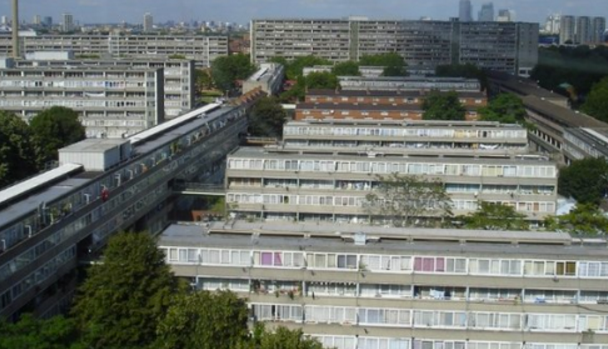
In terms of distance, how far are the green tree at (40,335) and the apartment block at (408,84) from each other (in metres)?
26.7

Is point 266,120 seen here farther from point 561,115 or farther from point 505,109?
point 561,115

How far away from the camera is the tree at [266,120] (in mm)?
27625

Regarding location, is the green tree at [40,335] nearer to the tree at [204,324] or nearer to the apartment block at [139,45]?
the tree at [204,324]

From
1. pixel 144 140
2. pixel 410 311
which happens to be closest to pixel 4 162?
pixel 144 140

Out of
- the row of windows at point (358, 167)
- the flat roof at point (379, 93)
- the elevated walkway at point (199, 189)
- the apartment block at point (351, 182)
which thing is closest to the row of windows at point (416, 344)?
the apartment block at point (351, 182)

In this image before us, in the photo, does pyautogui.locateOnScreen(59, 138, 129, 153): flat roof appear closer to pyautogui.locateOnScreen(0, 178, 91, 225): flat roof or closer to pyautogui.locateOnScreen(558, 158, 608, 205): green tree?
pyautogui.locateOnScreen(0, 178, 91, 225): flat roof

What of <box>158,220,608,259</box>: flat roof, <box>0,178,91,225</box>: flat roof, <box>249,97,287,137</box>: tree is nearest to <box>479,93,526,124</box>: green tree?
<box>249,97,287,137</box>: tree

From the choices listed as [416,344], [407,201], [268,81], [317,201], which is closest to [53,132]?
[317,201]

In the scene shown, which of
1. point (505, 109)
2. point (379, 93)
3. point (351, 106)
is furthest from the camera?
point (379, 93)

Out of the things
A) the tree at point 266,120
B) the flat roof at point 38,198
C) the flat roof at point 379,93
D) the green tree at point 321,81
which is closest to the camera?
the flat roof at point 38,198

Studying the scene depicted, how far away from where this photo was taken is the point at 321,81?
39406 mm

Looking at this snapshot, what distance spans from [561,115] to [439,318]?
19.8 meters

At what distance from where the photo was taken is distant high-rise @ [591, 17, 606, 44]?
2832 inches

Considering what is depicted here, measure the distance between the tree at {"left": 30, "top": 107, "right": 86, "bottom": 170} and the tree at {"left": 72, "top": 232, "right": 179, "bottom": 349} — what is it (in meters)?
10.5
